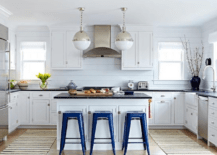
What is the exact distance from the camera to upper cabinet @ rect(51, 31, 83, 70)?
5.89m

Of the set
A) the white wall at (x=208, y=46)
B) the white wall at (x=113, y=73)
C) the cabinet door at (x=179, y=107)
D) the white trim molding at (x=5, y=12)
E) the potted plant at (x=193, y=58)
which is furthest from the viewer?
the white wall at (x=113, y=73)

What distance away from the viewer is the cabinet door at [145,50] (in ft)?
19.3

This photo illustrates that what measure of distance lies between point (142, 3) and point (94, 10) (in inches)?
39.5

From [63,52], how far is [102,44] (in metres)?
1.00

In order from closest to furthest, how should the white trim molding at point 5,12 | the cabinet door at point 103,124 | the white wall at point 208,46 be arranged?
the cabinet door at point 103,124
the white trim molding at point 5,12
the white wall at point 208,46

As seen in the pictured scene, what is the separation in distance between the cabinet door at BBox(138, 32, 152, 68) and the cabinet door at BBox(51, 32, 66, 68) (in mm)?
1922

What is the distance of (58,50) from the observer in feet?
19.4

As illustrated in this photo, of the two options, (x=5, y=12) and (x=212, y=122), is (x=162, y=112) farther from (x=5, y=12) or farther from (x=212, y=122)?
(x=5, y=12)

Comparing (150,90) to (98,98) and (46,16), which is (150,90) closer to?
(98,98)

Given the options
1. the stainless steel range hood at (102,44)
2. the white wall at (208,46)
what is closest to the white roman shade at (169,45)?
the white wall at (208,46)

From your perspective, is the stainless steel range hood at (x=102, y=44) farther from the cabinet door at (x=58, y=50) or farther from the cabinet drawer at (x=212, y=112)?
the cabinet drawer at (x=212, y=112)

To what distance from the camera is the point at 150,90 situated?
224 inches

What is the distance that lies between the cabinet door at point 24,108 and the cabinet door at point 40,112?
131mm

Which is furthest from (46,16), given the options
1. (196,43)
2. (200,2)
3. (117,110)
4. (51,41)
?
(196,43)
